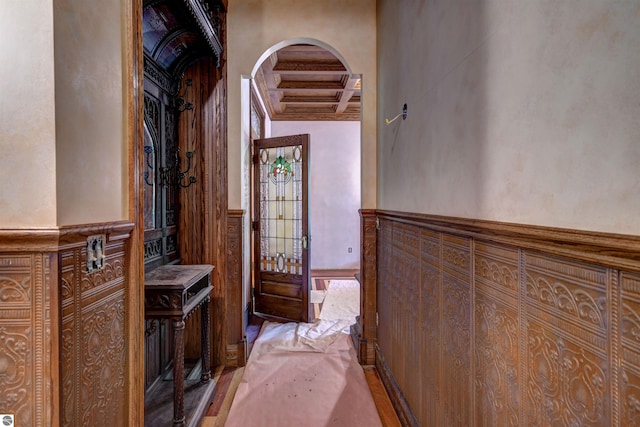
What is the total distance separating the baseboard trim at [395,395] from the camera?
1.93 meters

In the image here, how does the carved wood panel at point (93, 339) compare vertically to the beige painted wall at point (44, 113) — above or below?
below

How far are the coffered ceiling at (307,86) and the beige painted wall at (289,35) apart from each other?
28 cm

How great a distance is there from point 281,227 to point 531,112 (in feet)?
10.8

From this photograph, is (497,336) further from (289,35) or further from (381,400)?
(289,35)

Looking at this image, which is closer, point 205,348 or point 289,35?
point 205,348

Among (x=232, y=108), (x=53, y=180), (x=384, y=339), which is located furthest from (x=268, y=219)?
(x=53, y=180)

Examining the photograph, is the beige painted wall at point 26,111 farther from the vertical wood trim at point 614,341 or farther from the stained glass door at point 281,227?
the stained glass door at point 281,227

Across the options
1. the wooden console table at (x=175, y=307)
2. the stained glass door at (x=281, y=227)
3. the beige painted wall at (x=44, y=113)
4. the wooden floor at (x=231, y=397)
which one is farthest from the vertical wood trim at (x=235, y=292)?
the beige painted wall at (x=44, y=113)

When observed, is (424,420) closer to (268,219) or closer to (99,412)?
(99,412)

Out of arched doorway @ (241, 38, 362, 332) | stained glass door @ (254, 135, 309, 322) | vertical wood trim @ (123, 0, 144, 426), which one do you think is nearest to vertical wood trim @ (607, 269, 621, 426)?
vertical wood trim @ (123, 0, 144, 426)

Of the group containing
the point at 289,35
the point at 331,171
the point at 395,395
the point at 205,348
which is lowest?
the point at 395,395

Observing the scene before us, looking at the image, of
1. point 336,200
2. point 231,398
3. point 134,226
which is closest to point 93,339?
point 134,226

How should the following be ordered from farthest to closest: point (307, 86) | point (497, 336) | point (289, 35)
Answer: point (307, 86)
point (289, 35)
point (497, 336)

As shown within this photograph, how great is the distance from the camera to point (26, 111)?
3.04ft
